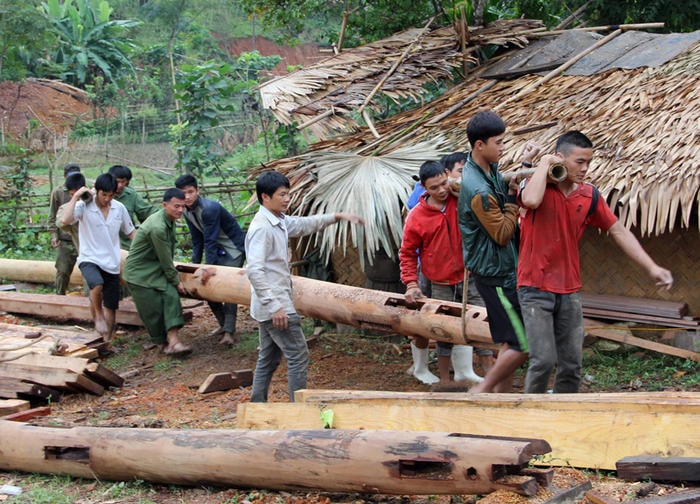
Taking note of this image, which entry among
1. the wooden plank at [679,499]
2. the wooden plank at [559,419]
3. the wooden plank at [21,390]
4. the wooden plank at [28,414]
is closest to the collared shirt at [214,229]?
the wooden plank at [21,390]

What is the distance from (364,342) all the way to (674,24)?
267 inches

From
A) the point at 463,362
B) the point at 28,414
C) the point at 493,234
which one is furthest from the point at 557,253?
the point at 28,414

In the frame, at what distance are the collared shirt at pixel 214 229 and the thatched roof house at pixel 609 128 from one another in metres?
0.79

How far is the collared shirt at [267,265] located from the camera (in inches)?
227

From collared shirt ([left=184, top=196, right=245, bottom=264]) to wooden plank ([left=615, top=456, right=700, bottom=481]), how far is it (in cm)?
545

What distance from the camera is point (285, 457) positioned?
4367 mm

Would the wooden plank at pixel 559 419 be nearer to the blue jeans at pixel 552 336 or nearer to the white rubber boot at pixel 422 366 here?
the blue jeans at pixel 552 336

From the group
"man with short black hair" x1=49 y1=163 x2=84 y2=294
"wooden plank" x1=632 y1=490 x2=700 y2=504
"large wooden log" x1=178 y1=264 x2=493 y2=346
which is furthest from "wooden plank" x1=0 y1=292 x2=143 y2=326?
"wooden plank" x1=632 y1=490 x2=700 y2=504

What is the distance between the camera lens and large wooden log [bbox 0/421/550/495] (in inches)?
147

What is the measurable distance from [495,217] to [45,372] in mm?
4366

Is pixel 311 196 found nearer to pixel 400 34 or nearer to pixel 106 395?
pixel 106 395

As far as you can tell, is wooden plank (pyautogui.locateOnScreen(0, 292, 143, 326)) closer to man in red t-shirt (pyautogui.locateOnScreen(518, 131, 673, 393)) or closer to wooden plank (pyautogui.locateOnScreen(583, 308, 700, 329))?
wooden plank (pyautogui.locateOnScreen(583, 308, 700, 329))

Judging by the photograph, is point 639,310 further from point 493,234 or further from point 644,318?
point 493,234

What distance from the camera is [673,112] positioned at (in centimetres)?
768
